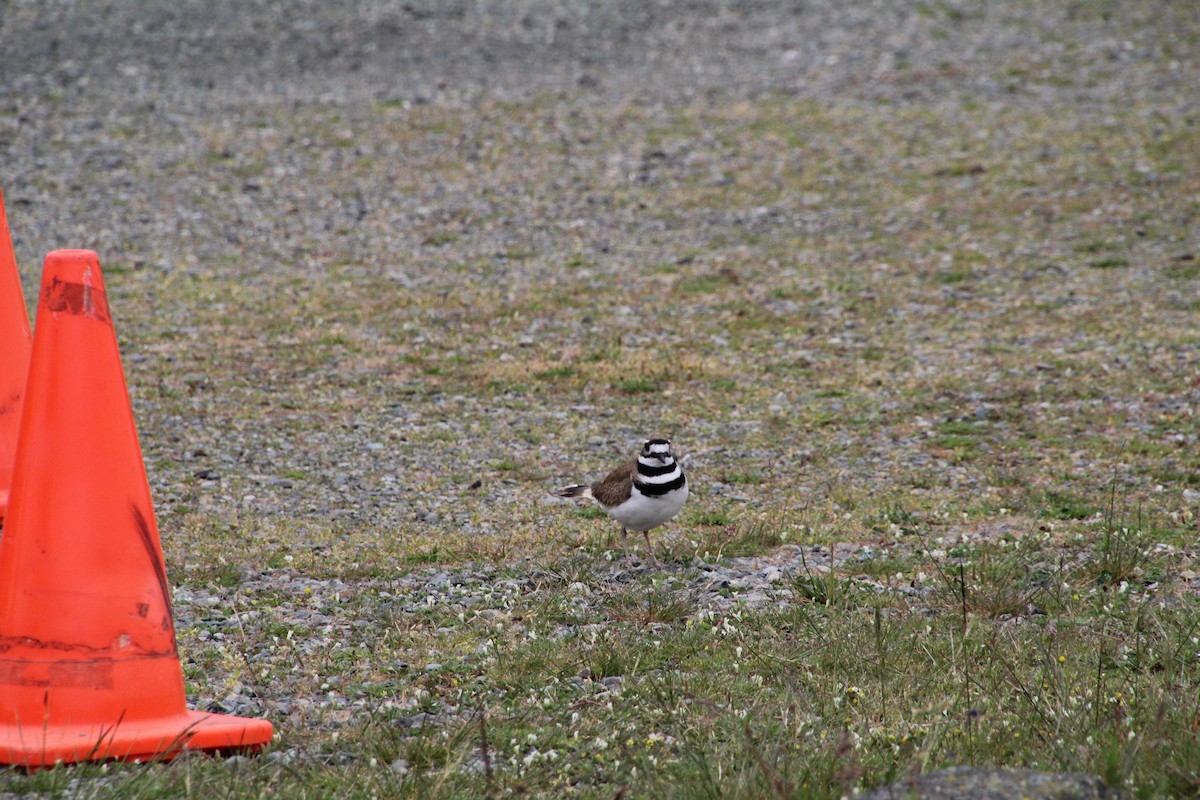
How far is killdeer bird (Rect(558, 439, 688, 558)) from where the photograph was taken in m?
7.75

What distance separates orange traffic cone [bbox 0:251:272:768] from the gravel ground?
0.79 m

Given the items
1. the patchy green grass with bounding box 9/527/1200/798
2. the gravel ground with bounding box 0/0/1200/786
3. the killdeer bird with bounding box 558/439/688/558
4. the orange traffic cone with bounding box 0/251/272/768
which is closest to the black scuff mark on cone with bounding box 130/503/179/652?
the orange traffic cone with bounding box 0/251/272/768

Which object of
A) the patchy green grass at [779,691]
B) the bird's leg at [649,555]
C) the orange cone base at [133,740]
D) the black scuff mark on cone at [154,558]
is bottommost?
the bird's leg at [649,555]

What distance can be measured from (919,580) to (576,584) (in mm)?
1956

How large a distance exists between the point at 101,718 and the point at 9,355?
4.11m

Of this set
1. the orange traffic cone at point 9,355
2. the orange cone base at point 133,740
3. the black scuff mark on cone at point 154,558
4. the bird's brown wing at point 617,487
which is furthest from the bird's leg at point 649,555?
the orange traffic cone at point 9,355

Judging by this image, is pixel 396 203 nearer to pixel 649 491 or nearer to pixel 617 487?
pixel 617 487

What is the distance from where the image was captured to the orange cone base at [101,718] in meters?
4.88

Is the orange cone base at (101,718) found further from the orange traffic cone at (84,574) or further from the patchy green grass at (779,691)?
the patchy green grass at (779,691)

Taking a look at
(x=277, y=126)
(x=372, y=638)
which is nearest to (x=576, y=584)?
(x=372, y=638)

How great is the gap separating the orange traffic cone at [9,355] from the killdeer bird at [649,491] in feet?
12.5

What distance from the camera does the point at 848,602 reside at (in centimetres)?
706

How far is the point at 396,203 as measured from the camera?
17.8 m

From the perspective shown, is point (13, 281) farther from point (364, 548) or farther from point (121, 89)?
point (121, 89)
